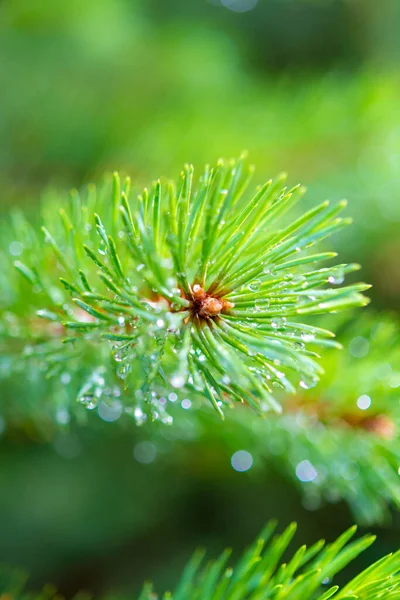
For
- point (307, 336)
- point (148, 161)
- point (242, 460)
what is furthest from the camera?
point (148, 161)

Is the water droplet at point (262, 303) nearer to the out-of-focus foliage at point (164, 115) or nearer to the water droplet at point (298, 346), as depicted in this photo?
the water droplet at point (298, 346)

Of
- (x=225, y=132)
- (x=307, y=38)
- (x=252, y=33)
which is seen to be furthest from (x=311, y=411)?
(x=307, y=38)

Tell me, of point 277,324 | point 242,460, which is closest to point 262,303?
point 277,324

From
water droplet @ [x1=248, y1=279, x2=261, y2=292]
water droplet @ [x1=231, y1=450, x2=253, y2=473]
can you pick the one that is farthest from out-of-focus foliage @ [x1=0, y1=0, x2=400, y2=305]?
water droplet @ [x1=248, y1=279, x2=261, y2=292]

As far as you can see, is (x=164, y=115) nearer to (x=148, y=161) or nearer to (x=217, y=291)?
(x=148, y=161)

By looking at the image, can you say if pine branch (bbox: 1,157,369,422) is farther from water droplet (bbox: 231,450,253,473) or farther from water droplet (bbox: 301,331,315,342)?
water droplet (bbox: 231,450,253,473)

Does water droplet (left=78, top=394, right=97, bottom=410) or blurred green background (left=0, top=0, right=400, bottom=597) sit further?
blurred green background (left=0, top=0, right=400, bottom=597)

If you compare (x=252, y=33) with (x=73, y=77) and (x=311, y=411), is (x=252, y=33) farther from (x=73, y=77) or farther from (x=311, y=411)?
(x=311, y=411)

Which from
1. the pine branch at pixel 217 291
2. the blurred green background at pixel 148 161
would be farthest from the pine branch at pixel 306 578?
the blurred green background at pixel 148 161

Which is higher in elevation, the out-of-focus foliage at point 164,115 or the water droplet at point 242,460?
the out-of-focus foliage at point 164,115
